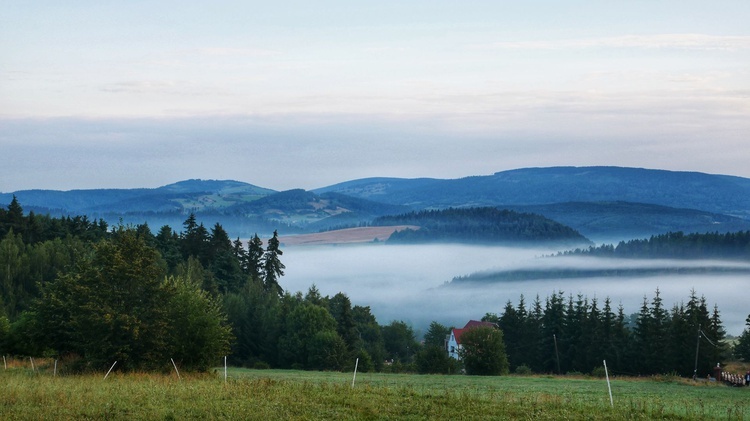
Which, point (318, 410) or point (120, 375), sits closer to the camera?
point (318, 410)

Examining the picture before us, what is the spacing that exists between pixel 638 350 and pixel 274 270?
5876cm

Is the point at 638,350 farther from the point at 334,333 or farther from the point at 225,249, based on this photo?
the point at 225,249

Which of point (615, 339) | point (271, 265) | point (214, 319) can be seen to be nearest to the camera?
point (214, 319)

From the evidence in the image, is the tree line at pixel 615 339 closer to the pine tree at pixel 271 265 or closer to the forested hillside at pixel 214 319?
the forested hillside at pixel 214 319

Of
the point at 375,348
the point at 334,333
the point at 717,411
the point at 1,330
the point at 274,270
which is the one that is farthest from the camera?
the point at 274,270

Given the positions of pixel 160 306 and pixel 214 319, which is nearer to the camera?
pixel 160 306

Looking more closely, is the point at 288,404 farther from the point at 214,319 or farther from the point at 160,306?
the point at 160,306

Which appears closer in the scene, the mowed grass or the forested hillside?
the mowed grass

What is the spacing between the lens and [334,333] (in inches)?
3659

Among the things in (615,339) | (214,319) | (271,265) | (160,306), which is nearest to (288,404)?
(214,319)

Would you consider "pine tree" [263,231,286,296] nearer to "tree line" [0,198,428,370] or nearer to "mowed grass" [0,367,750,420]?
"tree line" [0,198,428,370]

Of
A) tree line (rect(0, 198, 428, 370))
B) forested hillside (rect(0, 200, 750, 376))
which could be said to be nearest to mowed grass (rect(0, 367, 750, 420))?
tree line (rect(0, 198, 428, 370))

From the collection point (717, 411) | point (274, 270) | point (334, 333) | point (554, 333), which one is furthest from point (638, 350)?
point (717, 411)

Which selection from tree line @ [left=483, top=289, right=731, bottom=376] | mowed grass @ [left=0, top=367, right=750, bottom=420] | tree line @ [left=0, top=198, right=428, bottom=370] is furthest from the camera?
tree line @ [left=483, top=289, right=731, bottom=376]
